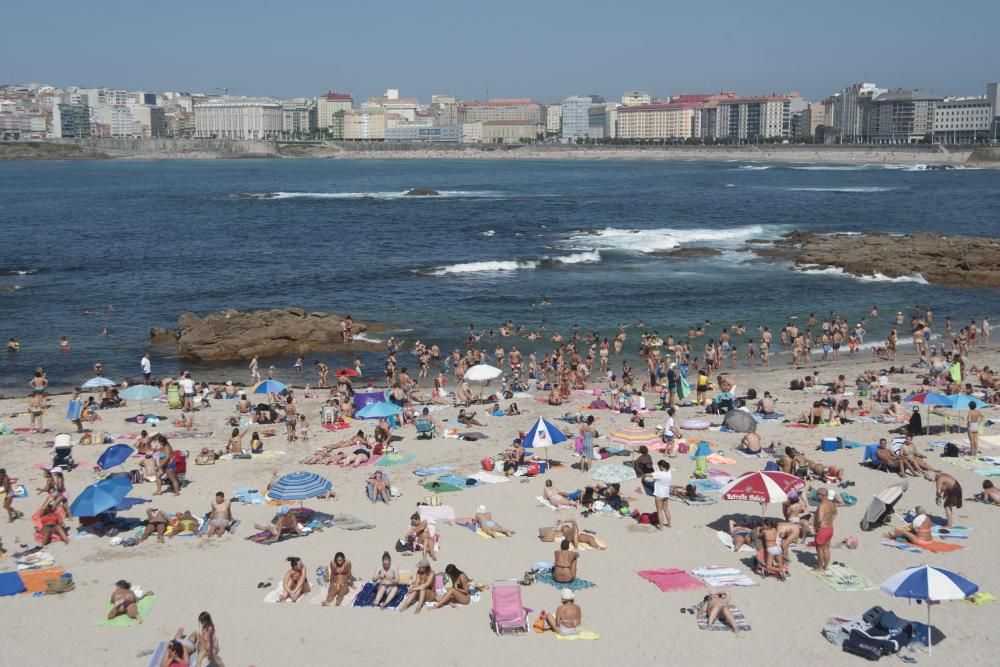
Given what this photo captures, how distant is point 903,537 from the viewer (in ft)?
43.4

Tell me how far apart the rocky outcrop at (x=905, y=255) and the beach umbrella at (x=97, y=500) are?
116 feet

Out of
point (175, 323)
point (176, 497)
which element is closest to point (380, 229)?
point (175, 323)

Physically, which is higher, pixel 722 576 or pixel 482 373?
pixel 482 373

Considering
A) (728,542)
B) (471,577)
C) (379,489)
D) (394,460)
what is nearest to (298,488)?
(379,489)

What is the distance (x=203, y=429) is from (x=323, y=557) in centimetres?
790

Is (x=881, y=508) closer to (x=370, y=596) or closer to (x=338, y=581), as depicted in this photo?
(x=370, y=596)

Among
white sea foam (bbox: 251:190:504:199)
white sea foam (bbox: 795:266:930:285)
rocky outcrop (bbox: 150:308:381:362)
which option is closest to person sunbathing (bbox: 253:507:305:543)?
rocky outcrop (bbox: 150:308:381:362)

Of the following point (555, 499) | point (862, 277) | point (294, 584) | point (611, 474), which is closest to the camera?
point (294, 584)

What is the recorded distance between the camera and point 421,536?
519 inches

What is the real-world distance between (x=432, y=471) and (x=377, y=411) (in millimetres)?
2544

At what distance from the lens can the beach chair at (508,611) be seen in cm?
1091

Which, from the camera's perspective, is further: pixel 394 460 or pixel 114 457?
pixel 394 460

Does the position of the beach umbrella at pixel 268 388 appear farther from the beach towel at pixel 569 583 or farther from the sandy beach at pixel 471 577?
the beach towel at pixel 569 583

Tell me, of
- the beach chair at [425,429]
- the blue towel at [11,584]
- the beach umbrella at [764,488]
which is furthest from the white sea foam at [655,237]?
the blue towel at [11,584]
